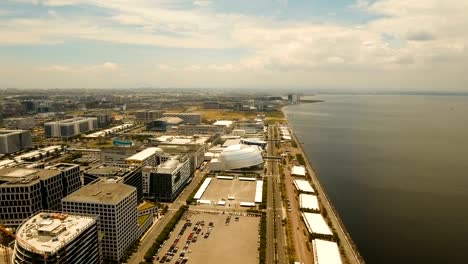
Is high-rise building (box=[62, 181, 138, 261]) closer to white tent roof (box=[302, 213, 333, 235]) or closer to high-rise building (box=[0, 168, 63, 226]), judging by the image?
high-rise building (box=[0, 168, 63, 226])

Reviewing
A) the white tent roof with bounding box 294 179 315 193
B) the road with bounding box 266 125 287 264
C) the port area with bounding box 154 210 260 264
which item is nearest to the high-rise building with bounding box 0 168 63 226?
the port area with bounding box 154 210 260 264

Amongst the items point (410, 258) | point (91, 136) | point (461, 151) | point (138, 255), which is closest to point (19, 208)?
point (138, 255)

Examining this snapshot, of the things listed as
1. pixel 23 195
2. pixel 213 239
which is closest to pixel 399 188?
pixel 213 239

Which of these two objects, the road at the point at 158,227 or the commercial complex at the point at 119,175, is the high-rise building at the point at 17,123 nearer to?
the commercial complex at the point at 119,175

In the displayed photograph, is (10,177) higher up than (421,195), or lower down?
higher up

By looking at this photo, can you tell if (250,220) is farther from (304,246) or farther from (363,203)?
(363,203)
